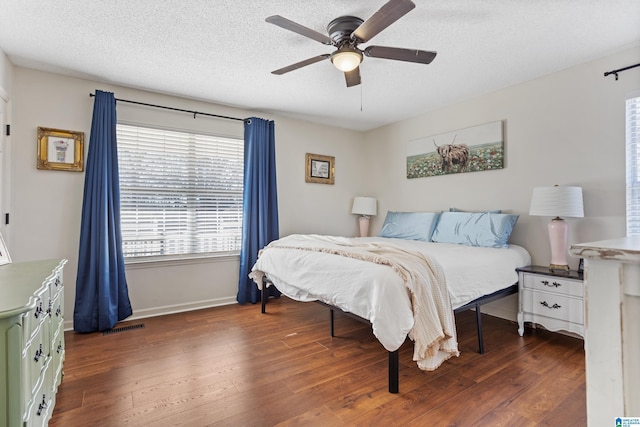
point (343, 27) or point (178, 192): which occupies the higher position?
point (343, 27)

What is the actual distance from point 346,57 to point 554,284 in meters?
2.51

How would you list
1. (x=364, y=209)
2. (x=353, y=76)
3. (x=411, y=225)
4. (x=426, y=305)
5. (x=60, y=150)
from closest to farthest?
(x=426, y=305), (x=353, y=76), (x=60, y=150), (x=411, y=225), (x=364, y=209)

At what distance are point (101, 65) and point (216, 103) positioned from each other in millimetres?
1255

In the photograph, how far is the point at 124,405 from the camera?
184 cm

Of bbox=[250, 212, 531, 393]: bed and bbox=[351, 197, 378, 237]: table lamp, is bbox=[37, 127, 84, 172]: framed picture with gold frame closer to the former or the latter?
bbox=[250, 212, 531, 393]: bed

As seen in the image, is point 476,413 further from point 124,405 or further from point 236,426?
point 124,405

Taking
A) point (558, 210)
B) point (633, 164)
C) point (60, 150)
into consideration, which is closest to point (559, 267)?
point (558, 210)

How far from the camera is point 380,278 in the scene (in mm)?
1966

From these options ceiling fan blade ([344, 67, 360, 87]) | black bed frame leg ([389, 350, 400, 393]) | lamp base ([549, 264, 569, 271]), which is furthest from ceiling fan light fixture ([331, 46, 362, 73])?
lamp base ([549, 264, 569, 271])

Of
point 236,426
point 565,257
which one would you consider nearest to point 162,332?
point 236,426

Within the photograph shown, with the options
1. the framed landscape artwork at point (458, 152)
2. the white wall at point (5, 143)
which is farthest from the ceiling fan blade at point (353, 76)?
the white wall at point (5, 143)

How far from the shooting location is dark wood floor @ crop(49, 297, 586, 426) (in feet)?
5.72

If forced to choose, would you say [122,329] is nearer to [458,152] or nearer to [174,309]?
[174,309]

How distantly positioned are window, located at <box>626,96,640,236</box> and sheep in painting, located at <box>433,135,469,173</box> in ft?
4.61
